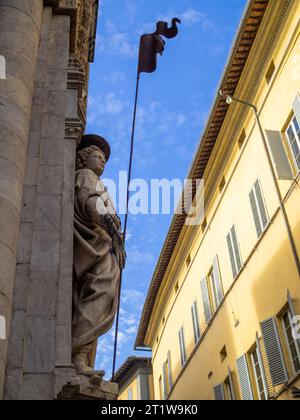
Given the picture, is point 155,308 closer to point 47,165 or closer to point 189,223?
point 189,223

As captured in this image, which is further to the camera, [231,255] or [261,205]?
[231,255]

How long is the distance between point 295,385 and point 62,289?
12239 mm

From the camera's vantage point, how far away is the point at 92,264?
20.8 ft

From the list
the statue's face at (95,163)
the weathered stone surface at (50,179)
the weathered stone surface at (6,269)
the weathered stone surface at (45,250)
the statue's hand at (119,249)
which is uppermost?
the statue's face at (95,163)

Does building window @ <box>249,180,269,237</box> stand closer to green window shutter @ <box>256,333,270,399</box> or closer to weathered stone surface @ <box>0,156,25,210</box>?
green window shutter @ <box>256,333,270,399</box>

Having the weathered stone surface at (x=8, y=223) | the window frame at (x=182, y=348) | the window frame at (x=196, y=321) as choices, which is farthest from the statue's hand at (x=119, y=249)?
the window frame at (x=182, y=348)

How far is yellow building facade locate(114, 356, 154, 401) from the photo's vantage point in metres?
42.9

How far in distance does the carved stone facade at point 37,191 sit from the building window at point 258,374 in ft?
43.1

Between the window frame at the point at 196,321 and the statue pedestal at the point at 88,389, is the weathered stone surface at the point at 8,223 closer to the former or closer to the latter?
the statue pedestal at the point at 88,389

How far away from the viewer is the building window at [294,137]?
1719 cm

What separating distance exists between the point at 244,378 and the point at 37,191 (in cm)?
1547

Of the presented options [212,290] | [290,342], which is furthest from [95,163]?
[212,290]

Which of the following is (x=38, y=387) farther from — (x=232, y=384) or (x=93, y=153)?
(x=232, y=384)

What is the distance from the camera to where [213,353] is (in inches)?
971
